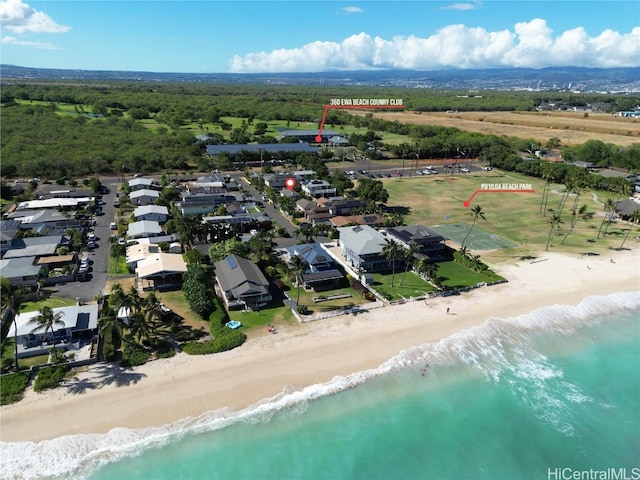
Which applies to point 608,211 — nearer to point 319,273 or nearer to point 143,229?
point 319,273

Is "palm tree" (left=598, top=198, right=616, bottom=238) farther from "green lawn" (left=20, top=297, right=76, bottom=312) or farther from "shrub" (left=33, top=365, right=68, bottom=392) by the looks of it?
"green lawn" (left=20, top=297, right=76, bottom=312)

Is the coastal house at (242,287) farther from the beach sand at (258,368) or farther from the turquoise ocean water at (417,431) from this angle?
the turquoise ocean water at (417,431)

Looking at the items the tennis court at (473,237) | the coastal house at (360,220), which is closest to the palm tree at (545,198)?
the tennis court at (473,237)

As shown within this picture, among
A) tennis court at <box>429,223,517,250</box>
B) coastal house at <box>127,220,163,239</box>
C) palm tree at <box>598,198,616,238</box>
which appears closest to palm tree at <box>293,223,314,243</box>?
coastal house at <box>127,220,163,239</box>

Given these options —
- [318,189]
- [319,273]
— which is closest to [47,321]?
[319,273]

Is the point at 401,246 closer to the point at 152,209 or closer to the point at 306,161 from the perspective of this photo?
the point at 152,209
